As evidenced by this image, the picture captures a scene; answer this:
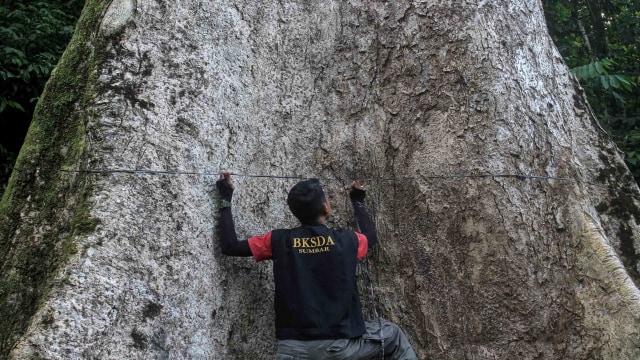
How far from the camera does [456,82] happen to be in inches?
172

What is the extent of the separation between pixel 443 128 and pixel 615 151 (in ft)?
6.64

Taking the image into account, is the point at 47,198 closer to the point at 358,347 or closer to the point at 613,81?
the point at 358,347

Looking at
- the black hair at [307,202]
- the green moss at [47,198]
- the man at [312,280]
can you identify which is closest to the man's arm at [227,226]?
the man at [312,280]

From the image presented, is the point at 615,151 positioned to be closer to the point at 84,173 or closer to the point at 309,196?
the point at 309,196

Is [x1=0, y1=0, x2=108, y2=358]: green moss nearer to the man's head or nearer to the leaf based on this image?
the man's head

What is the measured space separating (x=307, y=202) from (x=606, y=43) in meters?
9.08

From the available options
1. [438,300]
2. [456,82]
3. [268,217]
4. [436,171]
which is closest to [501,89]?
[456,82]

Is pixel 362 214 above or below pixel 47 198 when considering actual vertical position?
above

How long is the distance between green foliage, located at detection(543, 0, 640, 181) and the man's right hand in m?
7.93

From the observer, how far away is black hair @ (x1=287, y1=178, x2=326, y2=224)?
12.4 feet

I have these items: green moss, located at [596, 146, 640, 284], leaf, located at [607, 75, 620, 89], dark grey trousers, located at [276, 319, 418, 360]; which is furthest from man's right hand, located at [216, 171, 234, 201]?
leaf, located at [607, 75, 620, 89]

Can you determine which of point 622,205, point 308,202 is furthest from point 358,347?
point 622,205

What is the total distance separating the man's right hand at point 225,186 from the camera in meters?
3.81

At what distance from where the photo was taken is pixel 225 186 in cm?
382
